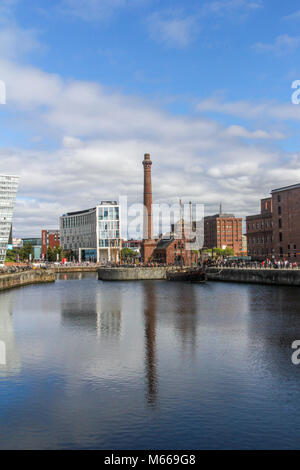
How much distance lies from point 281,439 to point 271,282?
64.1 metres

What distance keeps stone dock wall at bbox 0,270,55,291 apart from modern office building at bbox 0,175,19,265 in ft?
224

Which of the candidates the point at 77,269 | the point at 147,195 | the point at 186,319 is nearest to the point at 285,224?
the point at 147,195

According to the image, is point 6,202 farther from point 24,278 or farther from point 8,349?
point 8,349

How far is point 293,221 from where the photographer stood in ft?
347

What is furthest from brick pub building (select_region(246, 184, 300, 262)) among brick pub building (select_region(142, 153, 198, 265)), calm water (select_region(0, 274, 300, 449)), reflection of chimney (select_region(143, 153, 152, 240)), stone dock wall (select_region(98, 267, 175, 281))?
calm water (select_region(0, 274, 300, 449))

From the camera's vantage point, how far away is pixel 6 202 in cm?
17200

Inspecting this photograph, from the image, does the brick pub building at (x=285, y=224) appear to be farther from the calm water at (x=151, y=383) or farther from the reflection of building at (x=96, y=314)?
the calm water at (x=151, y=383)

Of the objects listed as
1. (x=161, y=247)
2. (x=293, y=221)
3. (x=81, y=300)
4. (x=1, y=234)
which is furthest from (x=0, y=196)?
(x=81, y=300)

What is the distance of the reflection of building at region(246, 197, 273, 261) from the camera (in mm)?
129375

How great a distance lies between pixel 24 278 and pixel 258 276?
49.3 m

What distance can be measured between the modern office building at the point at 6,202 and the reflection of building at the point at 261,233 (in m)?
88.5

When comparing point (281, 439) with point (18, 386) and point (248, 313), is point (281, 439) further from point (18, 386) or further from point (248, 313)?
point (248, 313)

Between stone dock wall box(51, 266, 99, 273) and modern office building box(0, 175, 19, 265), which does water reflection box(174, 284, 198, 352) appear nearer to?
stone dock wall box(51, 266, 99, 273)

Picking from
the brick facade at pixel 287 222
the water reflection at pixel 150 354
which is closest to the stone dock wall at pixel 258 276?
the brick facade at pixel 287 222
